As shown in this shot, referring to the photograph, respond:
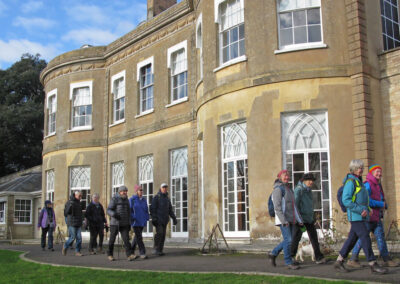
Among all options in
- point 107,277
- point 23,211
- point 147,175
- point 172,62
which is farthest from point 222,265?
point 23,211

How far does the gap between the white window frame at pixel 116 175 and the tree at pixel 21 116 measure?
24322 mm

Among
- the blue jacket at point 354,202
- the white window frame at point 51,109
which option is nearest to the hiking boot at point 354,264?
the blue jacket at point 354,202

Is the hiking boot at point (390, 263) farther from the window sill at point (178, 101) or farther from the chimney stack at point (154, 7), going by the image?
the chimney stack at point (154, 7)

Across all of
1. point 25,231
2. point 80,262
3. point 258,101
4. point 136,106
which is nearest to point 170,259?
point 80,262

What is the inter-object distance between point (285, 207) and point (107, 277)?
3.35m

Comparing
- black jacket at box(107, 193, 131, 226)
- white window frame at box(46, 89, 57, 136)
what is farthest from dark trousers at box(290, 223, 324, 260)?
white window frame at box(46, 89, 57, 136)

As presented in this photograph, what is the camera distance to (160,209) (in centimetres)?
1277

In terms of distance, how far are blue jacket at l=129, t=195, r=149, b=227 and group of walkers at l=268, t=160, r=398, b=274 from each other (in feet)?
13.5

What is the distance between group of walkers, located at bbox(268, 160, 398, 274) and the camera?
7957 mm

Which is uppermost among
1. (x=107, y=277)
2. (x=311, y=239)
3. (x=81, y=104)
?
(x=81, y=104)

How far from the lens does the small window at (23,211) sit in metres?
30.9

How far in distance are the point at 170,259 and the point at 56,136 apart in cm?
1553

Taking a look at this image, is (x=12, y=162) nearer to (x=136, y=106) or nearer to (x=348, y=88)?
(x=136, y=106)

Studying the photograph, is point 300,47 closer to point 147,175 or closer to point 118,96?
point 147,175
